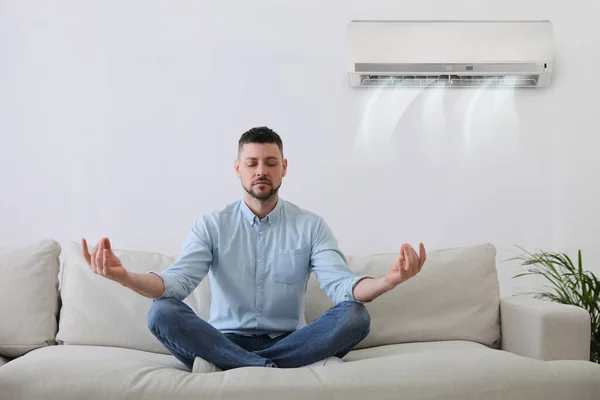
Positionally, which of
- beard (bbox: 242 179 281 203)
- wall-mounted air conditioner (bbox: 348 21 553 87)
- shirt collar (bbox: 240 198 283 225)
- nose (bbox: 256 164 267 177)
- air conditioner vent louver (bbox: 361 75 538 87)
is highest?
wall-mounted air conditioner (bbox: 348 21 553 87)

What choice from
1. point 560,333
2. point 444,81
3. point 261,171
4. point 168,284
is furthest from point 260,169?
point 444,81

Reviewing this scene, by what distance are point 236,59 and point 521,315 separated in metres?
1.81

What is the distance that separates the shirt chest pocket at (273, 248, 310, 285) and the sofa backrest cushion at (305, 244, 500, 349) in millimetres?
244

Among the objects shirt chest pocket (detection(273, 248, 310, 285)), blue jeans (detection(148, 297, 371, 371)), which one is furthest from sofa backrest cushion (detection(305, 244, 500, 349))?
blue jeans (detection(148, 297, 371, 371))

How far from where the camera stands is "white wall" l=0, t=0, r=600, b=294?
146 inches

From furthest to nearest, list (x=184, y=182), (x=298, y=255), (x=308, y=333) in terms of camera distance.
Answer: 1. (x=184, y=182)
2. (x=298, y=255)
3. (x=308, y=333)

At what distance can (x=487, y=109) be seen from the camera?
3.75 m

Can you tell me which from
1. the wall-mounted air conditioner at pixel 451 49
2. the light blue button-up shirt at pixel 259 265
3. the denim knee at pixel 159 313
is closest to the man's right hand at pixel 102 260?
the denim knee at pixel 159 313

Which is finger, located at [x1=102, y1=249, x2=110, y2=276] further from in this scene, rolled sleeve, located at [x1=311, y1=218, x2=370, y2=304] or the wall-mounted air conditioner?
the wall-mounted air conditioner

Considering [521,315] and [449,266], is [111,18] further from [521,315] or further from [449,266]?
[521,315]

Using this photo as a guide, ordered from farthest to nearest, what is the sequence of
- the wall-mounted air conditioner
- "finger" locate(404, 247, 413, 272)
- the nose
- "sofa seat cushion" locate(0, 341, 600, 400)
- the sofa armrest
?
the wall-mounted air conditioner, the nose, the sofa armrest, "finger" locate(404, 247, 413, 272), "sofa seat cushion" locate(0, 341, 600, 400)

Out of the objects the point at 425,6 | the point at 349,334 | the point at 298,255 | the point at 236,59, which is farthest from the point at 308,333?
the point at 425,6

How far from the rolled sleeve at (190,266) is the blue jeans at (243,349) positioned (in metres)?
0.07

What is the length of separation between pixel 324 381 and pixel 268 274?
68cm
